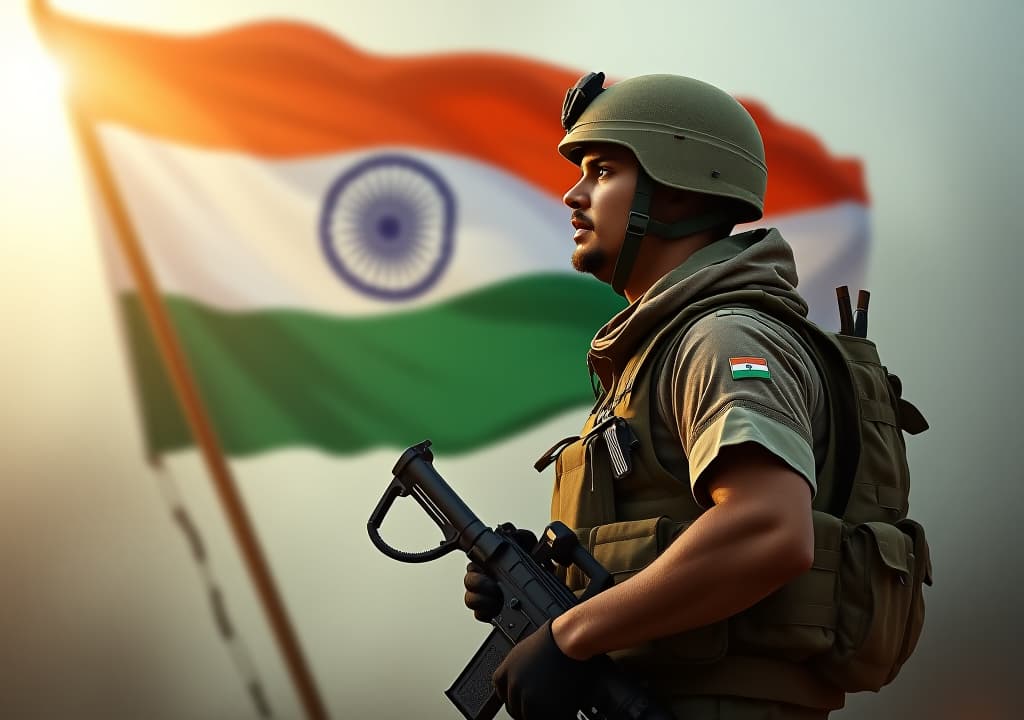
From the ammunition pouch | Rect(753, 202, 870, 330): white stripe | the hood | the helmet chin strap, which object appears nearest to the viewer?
the ammunition pouch

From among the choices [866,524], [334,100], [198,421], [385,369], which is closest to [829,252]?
[385,369]

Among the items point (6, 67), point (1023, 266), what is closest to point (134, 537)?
point (6, 67)

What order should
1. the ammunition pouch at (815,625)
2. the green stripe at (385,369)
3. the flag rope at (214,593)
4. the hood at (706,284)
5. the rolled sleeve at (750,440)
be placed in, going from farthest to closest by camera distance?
the green stripe at (385,369), the flag rope at (214,593), the hood at (706,284), the ammunition pouch at (815,625), the rolled sleeve at (750,440)

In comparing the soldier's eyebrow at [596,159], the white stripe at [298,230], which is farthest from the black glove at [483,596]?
the white stripe at [298,230]

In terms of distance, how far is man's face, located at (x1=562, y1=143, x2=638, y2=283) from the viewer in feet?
4.48

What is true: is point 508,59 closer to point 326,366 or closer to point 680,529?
point 326,366

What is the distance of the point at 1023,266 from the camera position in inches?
114

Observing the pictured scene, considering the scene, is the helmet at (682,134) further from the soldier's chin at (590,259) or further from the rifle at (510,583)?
the rifle at (510,583)

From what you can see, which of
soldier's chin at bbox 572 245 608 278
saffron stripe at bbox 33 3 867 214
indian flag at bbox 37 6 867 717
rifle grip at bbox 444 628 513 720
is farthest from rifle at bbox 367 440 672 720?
saffron stripe at bbox 33 3 867 214

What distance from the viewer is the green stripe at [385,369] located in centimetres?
273

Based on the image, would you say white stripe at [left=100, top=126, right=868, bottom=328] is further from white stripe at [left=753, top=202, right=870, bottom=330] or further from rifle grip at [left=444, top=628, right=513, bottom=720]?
rifle grip at [left=444, top=628, right=513, bottom=720]

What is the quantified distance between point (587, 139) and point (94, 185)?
183 cm

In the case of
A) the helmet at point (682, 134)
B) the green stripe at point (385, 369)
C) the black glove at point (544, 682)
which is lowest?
the black glove at point (544, 682)

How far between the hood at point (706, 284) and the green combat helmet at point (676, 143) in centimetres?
7
